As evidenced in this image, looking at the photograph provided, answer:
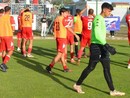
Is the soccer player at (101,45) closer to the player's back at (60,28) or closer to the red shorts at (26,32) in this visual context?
the player's back at (60,28)

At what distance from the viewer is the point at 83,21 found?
12.9 meters

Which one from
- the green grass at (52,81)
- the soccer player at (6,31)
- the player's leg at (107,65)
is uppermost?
the soccer player at (6,31)

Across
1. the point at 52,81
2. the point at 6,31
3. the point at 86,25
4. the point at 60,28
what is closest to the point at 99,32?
the point at 52,81

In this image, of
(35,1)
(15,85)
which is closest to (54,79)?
(15,85)

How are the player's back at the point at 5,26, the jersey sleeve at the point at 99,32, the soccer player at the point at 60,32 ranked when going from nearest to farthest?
1. the jersey sleeve at the point at 99,32
2. the soccer player at the point at 60,32
3. the player's back at the point at 5,26

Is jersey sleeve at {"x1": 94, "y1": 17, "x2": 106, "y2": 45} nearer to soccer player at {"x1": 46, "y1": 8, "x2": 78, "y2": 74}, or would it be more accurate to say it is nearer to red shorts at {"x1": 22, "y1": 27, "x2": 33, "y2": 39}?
soccer player at {"x1": 46, "y1": 8, "x2": 78, "y2": 74}

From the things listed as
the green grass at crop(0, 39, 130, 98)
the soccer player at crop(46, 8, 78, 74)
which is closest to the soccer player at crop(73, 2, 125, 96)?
the green grass at crop(0, 39, 130, 98)

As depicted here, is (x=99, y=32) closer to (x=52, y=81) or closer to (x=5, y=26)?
(x=52, y=81)

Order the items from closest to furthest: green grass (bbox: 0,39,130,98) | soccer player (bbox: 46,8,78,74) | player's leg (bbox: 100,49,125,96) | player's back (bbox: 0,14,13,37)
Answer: player's leg (bbox: 100,49,125,96)
green grass (bbox: 0,39,130,98)
soccer player (bbox: 46,8,78,74)
player's back (bbox: 0,14,13,37)

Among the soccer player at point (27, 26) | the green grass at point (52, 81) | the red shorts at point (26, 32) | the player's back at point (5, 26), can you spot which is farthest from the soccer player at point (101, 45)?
the red shorts at point (26, 32)

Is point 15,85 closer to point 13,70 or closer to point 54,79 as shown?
point 54,79

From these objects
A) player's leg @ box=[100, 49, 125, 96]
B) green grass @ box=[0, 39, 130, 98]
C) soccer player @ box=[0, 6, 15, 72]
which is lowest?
green grass @ box=[0, 39, 130, 98]

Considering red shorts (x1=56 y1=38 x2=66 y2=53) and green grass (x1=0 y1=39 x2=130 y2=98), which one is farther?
red shorts (x1=56 y1=38 x2=66 y2=53)

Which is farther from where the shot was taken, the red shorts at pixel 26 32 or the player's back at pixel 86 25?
the red shorts at pixel 26 32
